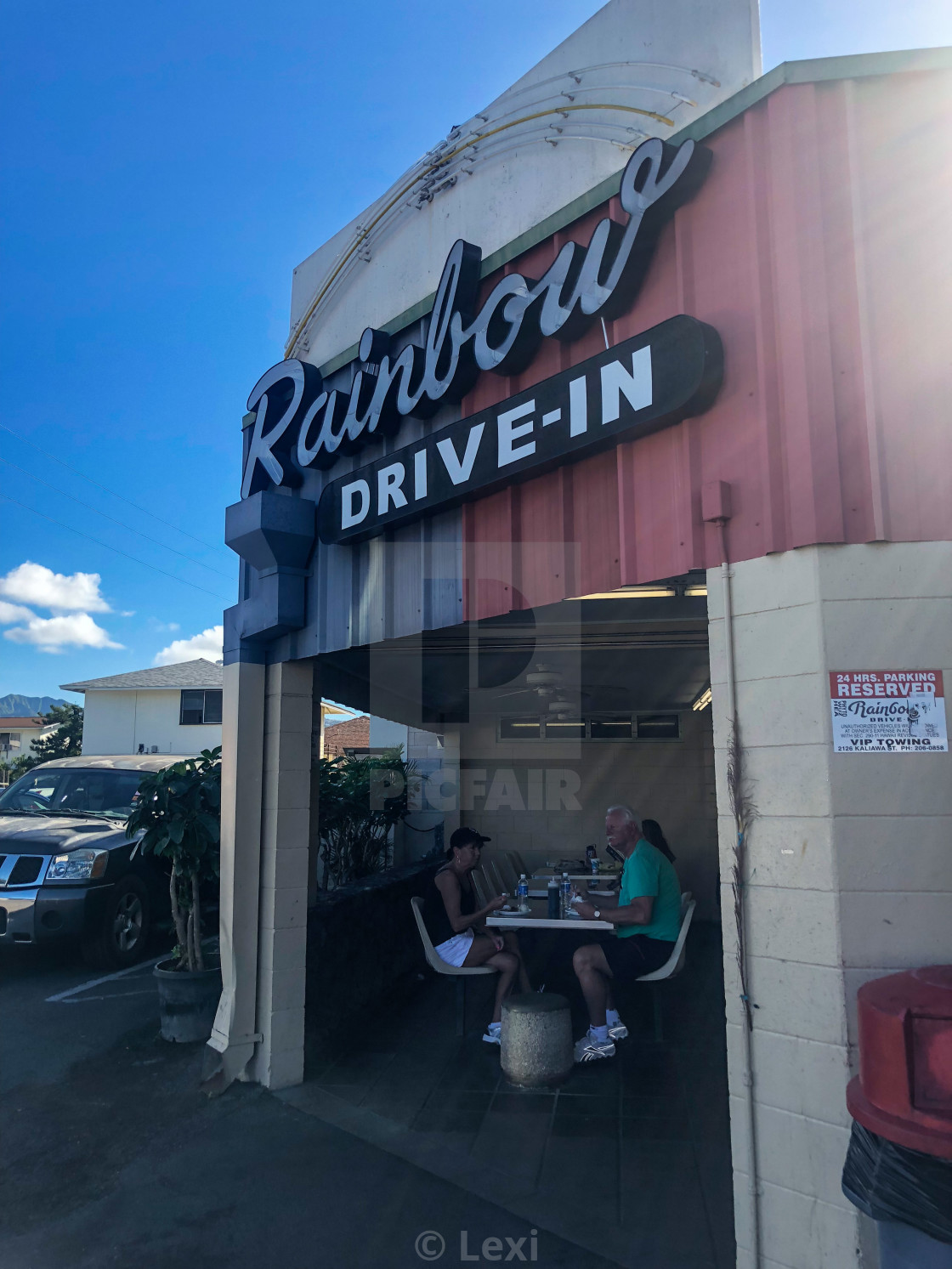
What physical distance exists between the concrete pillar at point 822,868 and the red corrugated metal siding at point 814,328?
0.72 feet

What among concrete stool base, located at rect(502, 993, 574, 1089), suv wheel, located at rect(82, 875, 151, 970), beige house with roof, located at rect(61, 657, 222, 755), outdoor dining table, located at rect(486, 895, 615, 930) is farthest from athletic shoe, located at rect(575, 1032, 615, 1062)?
beige house with roof, located at rect(61, 657, 222, 755)

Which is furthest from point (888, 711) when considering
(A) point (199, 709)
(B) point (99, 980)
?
(A) point (199, 709)

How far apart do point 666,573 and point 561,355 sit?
129cm

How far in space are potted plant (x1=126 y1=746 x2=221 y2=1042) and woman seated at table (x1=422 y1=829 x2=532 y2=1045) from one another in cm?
158

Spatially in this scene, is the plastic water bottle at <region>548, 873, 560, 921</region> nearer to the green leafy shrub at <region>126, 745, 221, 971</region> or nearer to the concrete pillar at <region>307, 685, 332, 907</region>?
the concrete pillar at <region>307, 685, 332, 907</region>

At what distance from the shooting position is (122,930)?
732cm

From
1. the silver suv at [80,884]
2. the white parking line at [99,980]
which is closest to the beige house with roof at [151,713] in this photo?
the silver suv at [80,884]

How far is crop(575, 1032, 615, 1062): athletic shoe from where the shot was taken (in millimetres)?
4812

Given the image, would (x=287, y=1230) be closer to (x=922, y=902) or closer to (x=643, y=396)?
(x=922, y=902)

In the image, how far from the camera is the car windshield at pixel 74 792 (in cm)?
848

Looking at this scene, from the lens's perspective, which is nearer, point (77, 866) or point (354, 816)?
point (77, 866)

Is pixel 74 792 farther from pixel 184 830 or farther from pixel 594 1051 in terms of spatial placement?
pixel 594 1051

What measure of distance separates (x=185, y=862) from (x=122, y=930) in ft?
7.66

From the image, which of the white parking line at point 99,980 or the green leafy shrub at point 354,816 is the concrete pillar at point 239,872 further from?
the green leafy shrub at point 354,816
